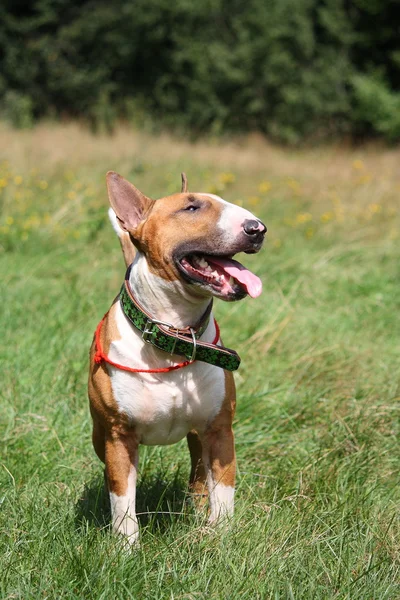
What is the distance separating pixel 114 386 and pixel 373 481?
120 cm

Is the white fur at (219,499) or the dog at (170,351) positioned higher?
the dog at (170,351)

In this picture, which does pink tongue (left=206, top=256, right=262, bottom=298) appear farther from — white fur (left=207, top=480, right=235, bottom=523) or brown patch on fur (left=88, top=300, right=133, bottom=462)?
white fur (left=207, top=480, right=235, bottom=523)

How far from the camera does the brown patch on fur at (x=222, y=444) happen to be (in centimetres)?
274

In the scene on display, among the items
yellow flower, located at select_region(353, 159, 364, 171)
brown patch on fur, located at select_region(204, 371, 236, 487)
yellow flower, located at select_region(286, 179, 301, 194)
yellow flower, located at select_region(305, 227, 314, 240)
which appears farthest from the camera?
yellow flower, located at select_region(353, 159, 364, 171)

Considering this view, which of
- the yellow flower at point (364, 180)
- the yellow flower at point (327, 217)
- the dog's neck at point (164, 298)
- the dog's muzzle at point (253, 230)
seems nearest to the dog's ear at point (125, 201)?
the dog's neck at point (164, 298)

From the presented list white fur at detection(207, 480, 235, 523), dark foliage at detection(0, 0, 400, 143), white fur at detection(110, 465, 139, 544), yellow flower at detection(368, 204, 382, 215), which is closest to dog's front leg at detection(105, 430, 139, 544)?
white fur at detection(110, 465, 139, 544)

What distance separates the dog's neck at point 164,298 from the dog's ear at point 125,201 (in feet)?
0.47

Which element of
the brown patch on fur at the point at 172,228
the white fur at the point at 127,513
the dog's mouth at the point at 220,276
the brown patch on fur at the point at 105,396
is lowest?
the white fur at the point at 127,513

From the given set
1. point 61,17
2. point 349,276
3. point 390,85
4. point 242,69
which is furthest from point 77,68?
point 349,276

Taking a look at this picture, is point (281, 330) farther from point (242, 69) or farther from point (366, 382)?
point (242, 69)

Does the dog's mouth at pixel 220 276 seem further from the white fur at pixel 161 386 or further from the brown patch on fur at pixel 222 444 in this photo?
the brown patch on fur at pixel 222 444

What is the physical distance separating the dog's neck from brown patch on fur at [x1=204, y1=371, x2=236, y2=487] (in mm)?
280

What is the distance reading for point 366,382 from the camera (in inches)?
168

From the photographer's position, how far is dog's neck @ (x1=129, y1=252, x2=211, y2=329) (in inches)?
106
